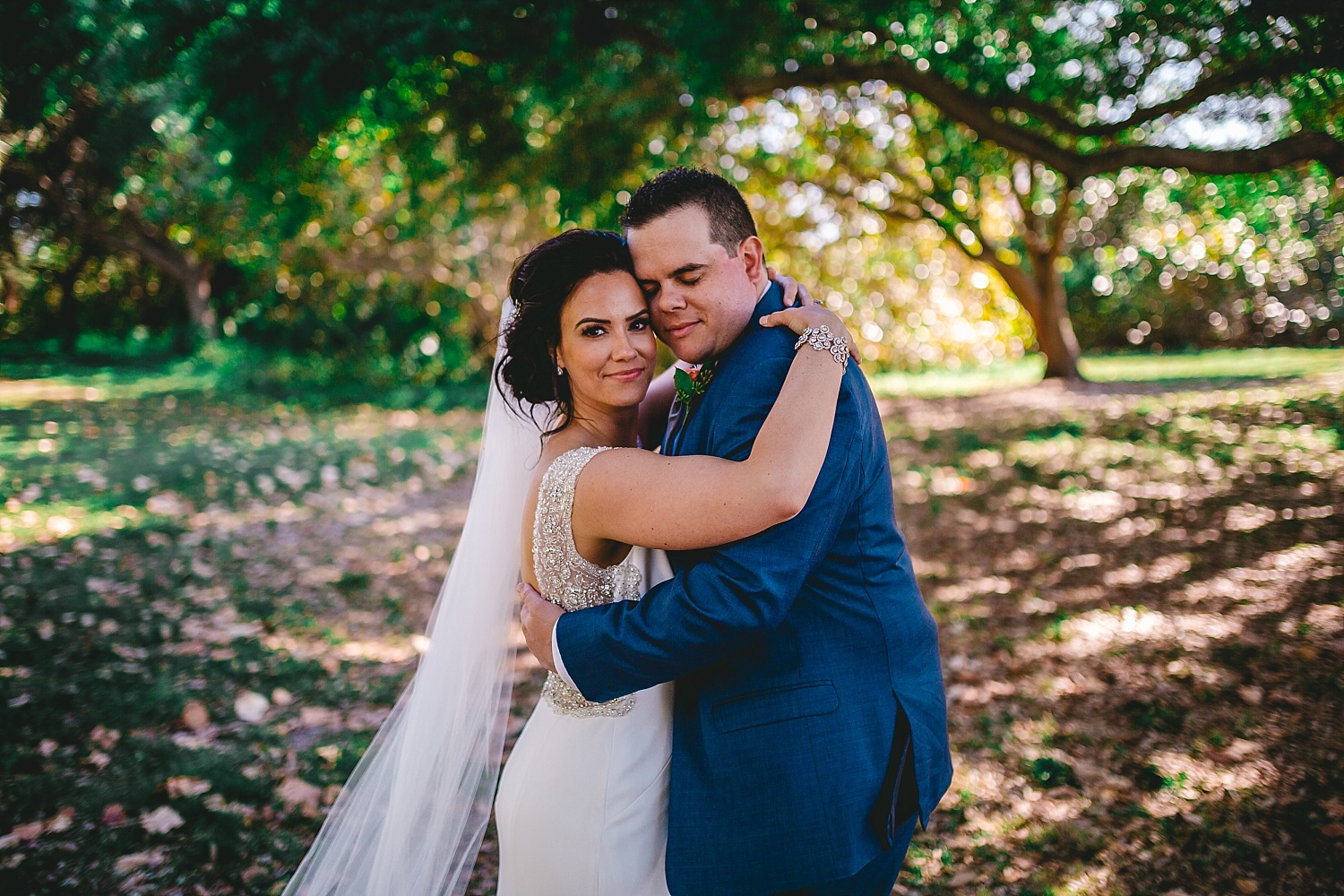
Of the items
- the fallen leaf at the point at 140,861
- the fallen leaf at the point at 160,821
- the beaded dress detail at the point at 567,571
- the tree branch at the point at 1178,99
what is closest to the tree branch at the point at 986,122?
the tree branch at the point at 1178,99

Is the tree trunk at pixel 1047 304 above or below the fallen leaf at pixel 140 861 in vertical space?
above

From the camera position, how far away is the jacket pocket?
6.43 feet

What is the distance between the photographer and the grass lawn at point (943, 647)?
3.72 m

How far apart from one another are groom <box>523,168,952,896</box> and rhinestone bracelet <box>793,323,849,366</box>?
0.05m

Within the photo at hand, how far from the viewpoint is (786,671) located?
6.51 ft

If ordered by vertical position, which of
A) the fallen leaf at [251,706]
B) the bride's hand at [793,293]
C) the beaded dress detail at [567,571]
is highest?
the bride's hand at [793,293]

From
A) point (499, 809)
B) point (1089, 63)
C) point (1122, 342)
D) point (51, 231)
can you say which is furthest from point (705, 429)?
point (1122, 342)

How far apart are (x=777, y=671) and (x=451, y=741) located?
126 centimetres

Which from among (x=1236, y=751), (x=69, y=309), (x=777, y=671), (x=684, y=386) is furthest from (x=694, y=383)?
(x=69, y=309)

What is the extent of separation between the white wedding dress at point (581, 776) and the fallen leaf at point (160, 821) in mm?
2288

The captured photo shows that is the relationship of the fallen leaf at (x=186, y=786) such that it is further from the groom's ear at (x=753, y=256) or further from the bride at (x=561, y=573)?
the groom's ear at (x=753, y=256)

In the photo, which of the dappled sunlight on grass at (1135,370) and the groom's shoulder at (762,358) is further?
the dappled sunlight on grass at (1135,370)

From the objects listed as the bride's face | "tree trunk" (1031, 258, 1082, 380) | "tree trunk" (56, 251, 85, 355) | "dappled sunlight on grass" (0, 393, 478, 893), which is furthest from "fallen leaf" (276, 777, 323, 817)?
"tree trunk" (56, 251, 85, 355)

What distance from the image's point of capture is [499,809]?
7.41 ft
